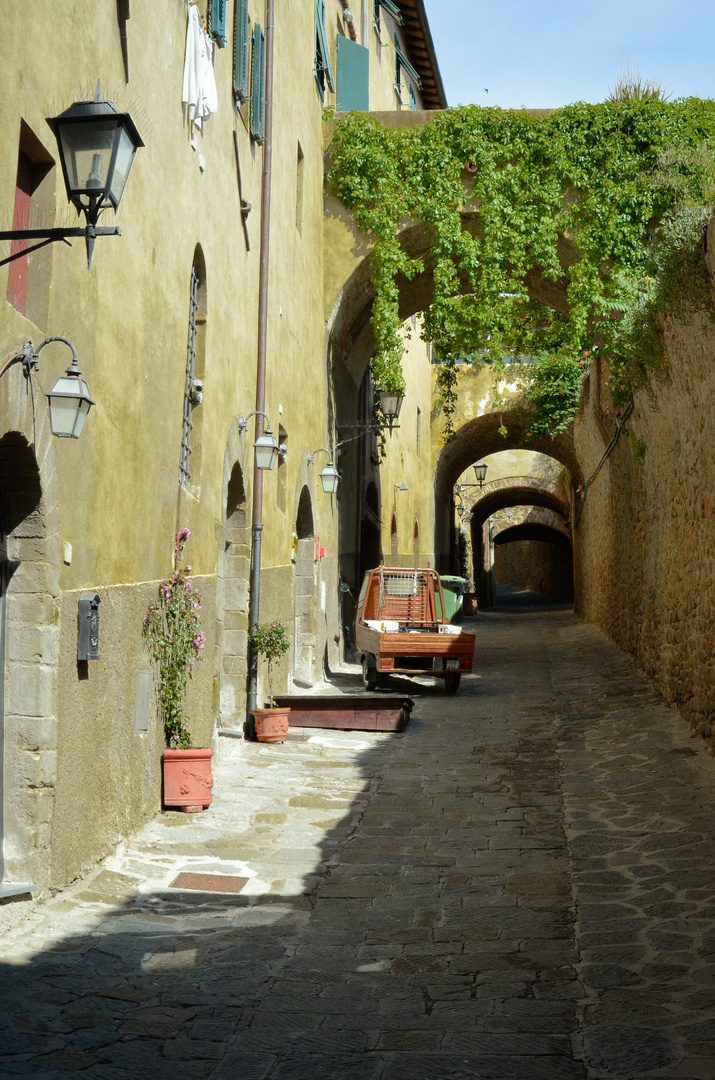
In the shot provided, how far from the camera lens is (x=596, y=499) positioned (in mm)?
20922

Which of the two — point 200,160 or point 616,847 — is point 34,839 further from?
point 200,160

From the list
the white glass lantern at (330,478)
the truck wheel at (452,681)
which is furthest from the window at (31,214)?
the truck wheel at (452,681)

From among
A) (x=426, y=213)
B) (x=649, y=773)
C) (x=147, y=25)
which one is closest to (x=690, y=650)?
(x=649, y=773)

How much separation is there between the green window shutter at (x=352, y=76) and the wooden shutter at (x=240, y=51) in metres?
6.22

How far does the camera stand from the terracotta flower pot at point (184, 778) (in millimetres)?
7098

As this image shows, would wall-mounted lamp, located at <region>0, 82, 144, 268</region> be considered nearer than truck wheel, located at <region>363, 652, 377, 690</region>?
Yes

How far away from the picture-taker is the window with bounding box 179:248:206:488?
26.4ft

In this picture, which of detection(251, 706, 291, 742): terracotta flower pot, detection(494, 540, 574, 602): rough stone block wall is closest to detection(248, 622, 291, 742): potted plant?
detection(251, 706, 291, 742): terracotta flower pot

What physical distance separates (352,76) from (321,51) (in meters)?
1.64

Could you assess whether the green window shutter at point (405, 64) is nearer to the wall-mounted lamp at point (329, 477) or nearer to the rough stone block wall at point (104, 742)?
the wall-mounted lamp at point (329, 477)

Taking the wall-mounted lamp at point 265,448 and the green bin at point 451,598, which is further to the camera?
the green bin at point 451,598

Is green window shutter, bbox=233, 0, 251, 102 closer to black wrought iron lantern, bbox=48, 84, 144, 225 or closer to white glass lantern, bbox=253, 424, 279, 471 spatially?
white glass lantern, bbox=253, 424, 279, 471

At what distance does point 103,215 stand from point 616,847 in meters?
4.76

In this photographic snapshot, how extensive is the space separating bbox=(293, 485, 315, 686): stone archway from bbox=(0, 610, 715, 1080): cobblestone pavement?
4.56 m
